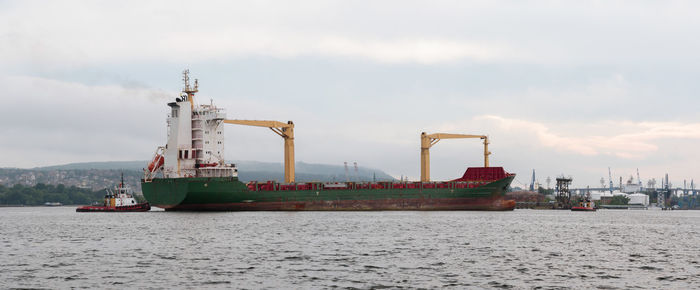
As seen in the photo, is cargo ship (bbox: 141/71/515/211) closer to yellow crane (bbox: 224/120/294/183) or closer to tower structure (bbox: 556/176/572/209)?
yellow crane (bbox: 224/120/294/183)

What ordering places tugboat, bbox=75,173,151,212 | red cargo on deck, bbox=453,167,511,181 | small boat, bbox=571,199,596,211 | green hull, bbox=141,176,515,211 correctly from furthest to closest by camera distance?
small boat, bbox=571,199,596,211 → tugboat, bbox=75,173,151,212 → red cargo on deck, bbox=453,167,511,181 → green hull, bbox=141,176,515,211

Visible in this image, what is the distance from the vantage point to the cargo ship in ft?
257

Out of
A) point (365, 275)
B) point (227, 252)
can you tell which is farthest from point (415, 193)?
point (365, 275)

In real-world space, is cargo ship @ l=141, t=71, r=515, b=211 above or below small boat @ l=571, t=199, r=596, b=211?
above

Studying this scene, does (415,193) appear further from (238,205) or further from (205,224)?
(205,224)

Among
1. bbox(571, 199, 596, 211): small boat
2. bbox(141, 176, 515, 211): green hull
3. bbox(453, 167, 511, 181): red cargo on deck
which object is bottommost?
bbox(571, 199, 596, 211): small boat

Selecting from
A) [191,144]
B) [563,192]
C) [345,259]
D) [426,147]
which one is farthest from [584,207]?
[345,259]

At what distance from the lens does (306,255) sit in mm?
33375

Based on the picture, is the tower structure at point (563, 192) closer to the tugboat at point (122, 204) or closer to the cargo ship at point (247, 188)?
the cargo ship at point (247, 188)

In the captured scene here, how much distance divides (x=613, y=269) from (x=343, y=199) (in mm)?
52829

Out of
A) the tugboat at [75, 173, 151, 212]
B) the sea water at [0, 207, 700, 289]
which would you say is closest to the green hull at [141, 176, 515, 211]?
the tugboat at [75, 173, 151, 212]

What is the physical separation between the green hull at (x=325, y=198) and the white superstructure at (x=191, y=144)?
2.68 meters

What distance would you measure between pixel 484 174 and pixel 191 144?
34.2 metres

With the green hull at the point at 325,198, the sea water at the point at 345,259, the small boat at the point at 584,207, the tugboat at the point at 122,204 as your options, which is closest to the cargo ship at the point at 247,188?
the green hull at the point at 325,198
